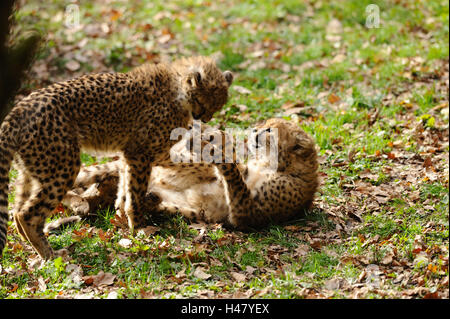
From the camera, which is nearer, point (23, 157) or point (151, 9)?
point (23, 157)

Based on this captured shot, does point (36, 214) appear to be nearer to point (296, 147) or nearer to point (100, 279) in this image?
point (100, 279)

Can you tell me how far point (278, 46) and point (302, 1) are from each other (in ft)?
6.51

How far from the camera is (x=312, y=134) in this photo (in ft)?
23.1

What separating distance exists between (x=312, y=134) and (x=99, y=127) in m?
2.92

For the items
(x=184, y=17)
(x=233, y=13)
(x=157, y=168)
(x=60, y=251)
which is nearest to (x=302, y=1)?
(x=233, y=13)

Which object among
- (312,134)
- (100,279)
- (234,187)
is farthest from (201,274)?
(312,134)

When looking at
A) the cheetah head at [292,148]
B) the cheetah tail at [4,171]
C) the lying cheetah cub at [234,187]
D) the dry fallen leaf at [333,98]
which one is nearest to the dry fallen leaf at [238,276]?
the lying cheetah cub at [234,187]

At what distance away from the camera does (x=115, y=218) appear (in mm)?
5543

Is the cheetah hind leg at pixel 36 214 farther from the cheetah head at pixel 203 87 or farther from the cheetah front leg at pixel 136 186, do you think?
the cheetah head at pixel 203 87

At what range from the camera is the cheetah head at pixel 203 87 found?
5535 millimetres

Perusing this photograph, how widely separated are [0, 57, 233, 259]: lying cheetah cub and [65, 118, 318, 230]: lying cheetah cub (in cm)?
40

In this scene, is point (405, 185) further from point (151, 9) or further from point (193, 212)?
point (151, 9)

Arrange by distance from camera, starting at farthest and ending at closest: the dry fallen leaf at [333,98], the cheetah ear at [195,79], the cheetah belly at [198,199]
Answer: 1. the dry fallen leaf at [333,98]
2. the cheetah belly at [198,199]
3. the cheetah ear at [195,79]
